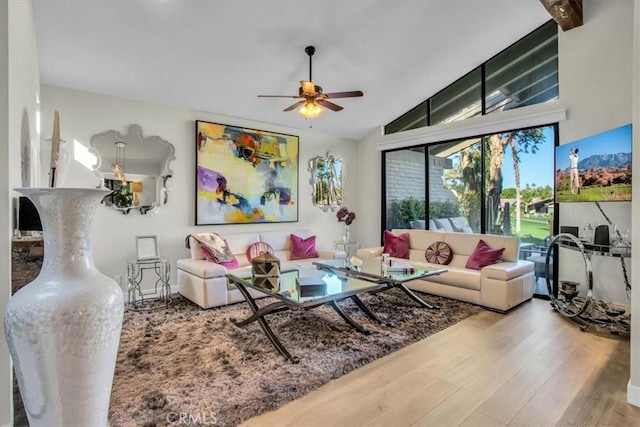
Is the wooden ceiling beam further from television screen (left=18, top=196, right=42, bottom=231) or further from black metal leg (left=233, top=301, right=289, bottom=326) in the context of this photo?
television screen (left=18, top=196, right=42, bottom=231)

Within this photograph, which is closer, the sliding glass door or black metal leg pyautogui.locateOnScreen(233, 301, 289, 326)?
black metal leg pyautogui.locateOnScreen(233, 301, 289, 326)

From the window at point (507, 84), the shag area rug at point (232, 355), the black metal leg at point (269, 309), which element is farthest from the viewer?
the window at point (507, 84)

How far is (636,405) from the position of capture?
2.02m

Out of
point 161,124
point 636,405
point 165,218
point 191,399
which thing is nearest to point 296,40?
point 161,124

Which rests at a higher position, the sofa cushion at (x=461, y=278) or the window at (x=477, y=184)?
the window at (x=477, y=184)

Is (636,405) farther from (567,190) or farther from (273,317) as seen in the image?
(273,317)

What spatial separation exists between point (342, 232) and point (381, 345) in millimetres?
4046

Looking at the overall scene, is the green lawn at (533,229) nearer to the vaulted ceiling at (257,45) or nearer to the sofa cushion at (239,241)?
the vaulted ceiling at (257,45)

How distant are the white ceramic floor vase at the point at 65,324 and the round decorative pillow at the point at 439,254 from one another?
161 inches

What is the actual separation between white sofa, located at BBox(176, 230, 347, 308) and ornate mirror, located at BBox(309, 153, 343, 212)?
1.45m

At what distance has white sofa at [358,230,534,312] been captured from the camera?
372cm

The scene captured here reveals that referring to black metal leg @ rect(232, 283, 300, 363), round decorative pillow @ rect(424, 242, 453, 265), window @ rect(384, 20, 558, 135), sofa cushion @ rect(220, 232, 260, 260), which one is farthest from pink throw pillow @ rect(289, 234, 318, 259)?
window @ rect(384, 20, 558, 135)

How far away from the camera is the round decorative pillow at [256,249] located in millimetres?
4719

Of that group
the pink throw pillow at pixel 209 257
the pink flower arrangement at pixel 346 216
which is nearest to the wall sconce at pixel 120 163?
the pink throw pillow at pixel 209 257
